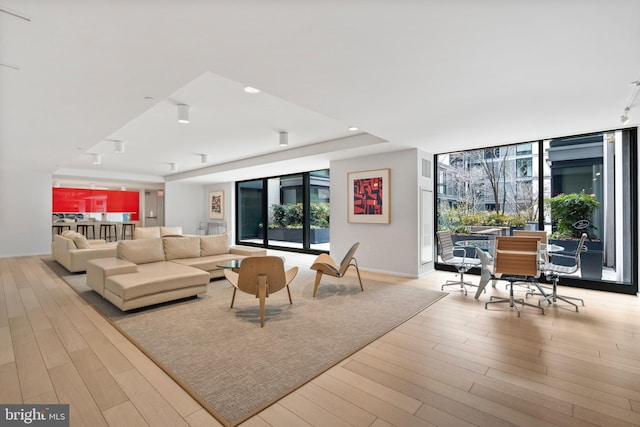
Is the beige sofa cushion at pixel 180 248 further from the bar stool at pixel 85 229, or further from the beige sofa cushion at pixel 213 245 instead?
the bar stool at pixel 85 229

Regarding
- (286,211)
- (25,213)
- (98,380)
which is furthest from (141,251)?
(25,213)

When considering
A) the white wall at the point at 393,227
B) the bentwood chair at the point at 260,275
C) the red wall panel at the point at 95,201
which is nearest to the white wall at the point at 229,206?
the red wall panel at the point at 95,201

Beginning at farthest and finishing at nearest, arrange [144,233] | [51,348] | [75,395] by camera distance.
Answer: [144,233] < [51,348] < [75,395]

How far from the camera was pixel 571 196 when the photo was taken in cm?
488

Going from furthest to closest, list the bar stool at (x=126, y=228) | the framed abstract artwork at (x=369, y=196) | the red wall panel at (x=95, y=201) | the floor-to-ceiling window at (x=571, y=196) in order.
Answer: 1. the bar stool at (x=126, y=228)
2. the red wall panel at (x=95, y=201)
3. the framed abstract artwork at (x=369, y=196)
4. the floor-to-ceiling window at (x=571, y=196)

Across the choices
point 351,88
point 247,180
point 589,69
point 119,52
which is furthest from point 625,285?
point 247,180

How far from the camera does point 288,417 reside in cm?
183

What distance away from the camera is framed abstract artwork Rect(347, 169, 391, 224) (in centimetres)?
595

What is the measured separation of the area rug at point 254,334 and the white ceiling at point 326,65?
94.9 inches

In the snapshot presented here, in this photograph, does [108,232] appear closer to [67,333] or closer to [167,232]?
[167,232]

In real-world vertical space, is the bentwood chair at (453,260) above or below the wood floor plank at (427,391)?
above

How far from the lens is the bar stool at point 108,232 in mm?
10766

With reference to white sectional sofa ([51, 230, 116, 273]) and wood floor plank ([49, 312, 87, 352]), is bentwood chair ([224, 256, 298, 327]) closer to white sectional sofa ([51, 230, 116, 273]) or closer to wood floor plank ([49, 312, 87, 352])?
wood floor plank ([49, 312, 87, 352])

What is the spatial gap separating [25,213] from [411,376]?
11.0m
